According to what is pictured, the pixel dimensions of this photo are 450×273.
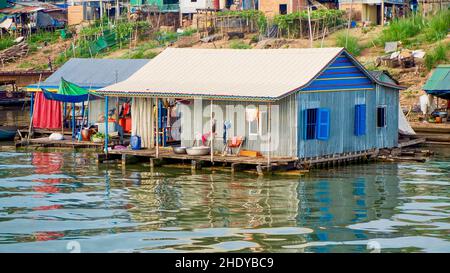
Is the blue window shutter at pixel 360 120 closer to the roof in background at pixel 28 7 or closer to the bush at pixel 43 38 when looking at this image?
the bush at pixel 43 38

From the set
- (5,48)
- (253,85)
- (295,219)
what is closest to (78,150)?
(253,85)

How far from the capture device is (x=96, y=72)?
45.1 meters

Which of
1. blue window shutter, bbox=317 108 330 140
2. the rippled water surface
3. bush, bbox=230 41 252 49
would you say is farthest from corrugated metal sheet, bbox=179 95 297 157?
bush, bbox=230 41 252 49

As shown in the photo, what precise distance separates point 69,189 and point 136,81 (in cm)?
768

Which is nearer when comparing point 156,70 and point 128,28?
point 156,70

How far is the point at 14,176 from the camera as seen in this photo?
113 feet

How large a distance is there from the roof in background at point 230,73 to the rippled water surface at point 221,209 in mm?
2565

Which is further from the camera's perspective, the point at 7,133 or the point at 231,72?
the point at 7,133

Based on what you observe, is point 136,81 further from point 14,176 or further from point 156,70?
point 14,176

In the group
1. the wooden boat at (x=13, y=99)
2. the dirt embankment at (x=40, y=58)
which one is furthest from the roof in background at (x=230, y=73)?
the dirt embankment at (x=40, y=58)

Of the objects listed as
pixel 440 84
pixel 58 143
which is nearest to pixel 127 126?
pixel 58 143

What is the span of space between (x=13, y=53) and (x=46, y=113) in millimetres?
33347

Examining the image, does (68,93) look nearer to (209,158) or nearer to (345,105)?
(209,158)

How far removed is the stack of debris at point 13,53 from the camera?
76438 millimetres
